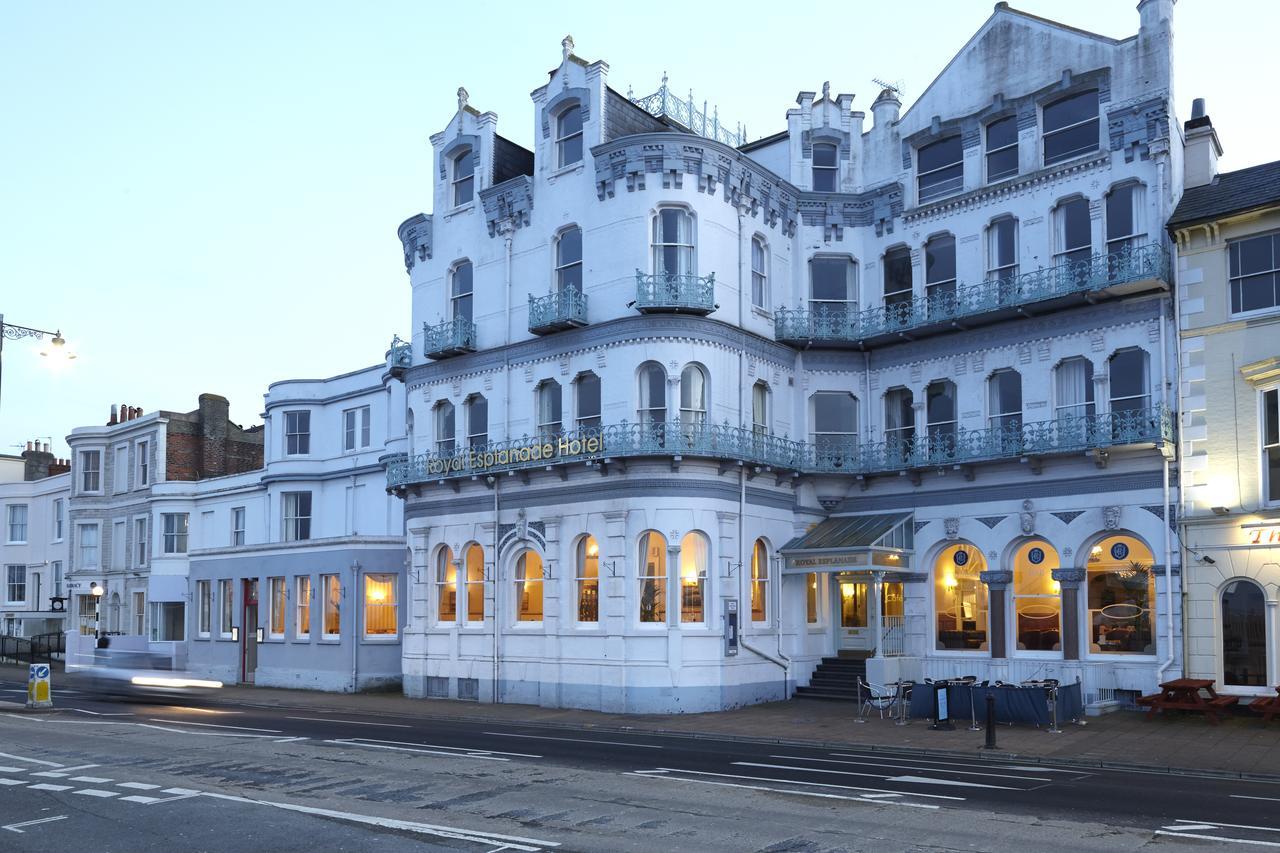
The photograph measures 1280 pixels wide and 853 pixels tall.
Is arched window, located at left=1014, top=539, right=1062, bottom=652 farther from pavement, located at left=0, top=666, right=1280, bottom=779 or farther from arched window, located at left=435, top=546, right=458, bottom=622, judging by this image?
arched window, located at left=435, top=546, right=458, bottom=622

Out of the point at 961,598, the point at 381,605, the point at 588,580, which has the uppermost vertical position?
the point at 588,580

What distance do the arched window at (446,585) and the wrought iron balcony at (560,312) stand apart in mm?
7178

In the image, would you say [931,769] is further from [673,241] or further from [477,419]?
[477,419]

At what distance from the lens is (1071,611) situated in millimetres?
28266

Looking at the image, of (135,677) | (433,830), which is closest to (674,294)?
(433,830)

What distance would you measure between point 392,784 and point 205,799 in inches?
96.7

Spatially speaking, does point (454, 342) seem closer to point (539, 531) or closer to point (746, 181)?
point (539, 531)

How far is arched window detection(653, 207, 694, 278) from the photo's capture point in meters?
29.9

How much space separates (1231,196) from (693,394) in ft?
42.4

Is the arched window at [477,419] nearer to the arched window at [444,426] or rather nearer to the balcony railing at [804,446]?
the balcony railing at [804,446]

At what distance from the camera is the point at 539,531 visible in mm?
31156

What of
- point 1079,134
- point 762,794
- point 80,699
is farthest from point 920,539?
point 80,699

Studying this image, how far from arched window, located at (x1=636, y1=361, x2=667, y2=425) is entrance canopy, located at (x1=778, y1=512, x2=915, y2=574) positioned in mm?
5132

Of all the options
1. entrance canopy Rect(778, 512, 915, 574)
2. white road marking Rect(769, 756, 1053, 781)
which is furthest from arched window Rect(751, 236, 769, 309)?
white road marking Rect(769, 756, 1053, 781)
